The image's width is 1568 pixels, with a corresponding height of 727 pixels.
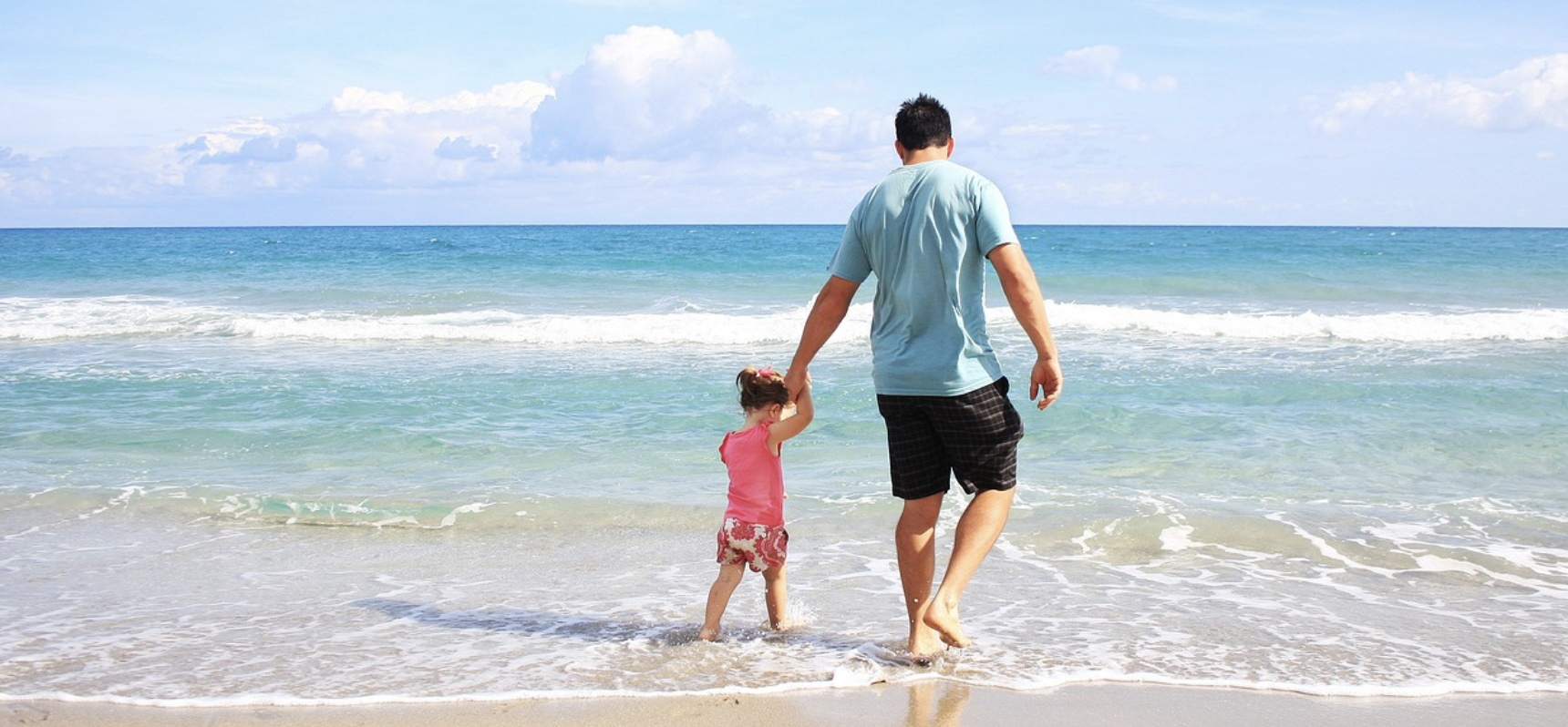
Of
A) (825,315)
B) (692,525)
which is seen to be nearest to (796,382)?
(825,315)

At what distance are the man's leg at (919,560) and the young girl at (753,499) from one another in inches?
19.4

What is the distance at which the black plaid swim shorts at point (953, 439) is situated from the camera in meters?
3.56

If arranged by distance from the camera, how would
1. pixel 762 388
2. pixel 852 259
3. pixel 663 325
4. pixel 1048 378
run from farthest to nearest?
pixel 663 325, pixel 762 388, pixel 852 259, pixel 1048 378

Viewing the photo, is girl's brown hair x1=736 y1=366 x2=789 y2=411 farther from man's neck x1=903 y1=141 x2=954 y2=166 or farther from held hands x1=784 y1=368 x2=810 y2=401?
man's neck x1=903 y1=141 x2=954 y2=166

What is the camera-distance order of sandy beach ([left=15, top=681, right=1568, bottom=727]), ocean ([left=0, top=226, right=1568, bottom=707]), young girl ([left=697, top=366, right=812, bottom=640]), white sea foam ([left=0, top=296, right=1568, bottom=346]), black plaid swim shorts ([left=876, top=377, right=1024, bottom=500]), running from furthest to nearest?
white sea foam ([left=0, top=296, right=1568, bottom=346]) → young girl ([left=697, top=366, right=812, bottom=640]) → ocean ([left=0, top=226, right=1568, bottom=707]) → black plaid swim shorts ([left=876, top=377, right=1024, bottom=500]) → sandy beach ([left=15, top=681, right=1568, bottom=727])

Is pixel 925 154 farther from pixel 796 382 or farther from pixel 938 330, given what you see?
pixel 796 382

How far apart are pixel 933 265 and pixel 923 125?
1.55 ft

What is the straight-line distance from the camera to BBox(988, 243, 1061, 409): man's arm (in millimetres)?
3406

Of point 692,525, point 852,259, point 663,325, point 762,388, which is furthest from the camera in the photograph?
point 663,325

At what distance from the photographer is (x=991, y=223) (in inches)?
135

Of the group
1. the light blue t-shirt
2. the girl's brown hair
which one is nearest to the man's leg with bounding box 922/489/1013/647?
the light blue t-shirt

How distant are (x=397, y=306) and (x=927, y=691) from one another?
61.3ft

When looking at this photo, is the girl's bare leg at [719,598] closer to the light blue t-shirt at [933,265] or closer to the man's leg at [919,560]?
the man's leg at [919,560]

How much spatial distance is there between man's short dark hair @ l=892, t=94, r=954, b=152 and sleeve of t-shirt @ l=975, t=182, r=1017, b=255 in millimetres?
260
